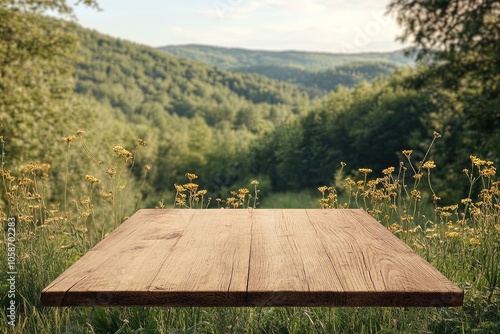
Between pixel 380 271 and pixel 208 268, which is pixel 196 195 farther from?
pixel 380 271

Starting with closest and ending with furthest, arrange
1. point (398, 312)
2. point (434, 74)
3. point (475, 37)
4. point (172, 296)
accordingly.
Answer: point (172, 296), point (398, 312), point (475, 37), point (434, 74)

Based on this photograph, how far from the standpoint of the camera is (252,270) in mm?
1865

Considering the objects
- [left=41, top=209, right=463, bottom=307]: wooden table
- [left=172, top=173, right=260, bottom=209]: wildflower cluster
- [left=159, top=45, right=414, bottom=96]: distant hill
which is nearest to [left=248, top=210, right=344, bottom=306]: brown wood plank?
[left=41, top=209, right=463, bottom=307]: wooden table

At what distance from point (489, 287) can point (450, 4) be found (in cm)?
896

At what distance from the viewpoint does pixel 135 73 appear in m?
82.6

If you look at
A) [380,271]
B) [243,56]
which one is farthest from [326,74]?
[243,56]

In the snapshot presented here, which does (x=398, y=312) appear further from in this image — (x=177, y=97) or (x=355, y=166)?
(x=177, y=97)

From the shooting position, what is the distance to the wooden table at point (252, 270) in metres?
1.66

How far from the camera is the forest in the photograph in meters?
3.29

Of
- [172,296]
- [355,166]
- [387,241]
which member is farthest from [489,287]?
[355,166]

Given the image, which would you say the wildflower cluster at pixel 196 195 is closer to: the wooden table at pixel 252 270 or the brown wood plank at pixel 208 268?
the brown wood plank at pixel 208 268

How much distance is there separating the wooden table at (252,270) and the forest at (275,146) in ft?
1.21

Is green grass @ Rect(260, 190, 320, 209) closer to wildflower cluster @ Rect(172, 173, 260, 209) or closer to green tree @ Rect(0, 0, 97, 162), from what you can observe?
green tree @ Rect(0, 0, 97, 162)

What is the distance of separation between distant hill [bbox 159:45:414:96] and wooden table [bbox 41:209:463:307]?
127 feet
